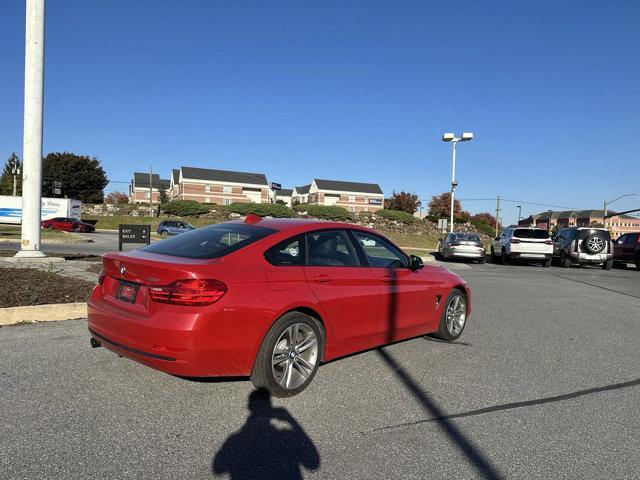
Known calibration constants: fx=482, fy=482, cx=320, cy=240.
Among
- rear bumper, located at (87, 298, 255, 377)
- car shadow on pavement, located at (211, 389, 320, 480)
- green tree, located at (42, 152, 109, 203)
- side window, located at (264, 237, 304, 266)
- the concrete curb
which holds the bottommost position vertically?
car shadow on pavement, located at (211, 389, 320, 480)

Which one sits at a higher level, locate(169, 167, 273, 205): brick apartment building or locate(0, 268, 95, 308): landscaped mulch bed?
locate(169, 167, 273, 205): brick apartment building

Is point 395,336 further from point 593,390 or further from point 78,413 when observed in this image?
→ point 78,413

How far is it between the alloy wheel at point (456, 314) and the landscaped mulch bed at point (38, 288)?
517cm

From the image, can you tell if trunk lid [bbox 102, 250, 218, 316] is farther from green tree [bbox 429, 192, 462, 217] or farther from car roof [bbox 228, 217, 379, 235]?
green tree [bbox 429, 192, 462, 217]

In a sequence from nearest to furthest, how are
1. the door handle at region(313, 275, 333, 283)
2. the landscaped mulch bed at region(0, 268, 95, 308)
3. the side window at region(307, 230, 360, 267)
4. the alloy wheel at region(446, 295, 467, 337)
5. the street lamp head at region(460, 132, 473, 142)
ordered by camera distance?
the door handle at region(313, 275, 333, 283)
the side window at region(307, 230, 360, 267)
the alloy wheel at region(446, 295, 467, 337)
the landscaped mulch bed at region(0, 268, 95, 308)
the street lamp head at region(460, 132, 473, 142)

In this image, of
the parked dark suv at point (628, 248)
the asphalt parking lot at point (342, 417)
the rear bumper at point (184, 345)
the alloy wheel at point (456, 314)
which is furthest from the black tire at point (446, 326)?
the parked dark suv at point (628, 248)

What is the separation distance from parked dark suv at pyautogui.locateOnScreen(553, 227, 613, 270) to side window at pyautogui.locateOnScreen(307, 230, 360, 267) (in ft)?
61.3

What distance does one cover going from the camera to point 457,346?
19.7 ft

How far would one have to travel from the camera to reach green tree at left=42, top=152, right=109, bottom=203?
211 ft

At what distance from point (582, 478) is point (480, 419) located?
0.90 meters

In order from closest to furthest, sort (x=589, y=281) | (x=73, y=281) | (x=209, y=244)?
(x=209, y=244)
(x=73, y=281)
(x=589, y=281)

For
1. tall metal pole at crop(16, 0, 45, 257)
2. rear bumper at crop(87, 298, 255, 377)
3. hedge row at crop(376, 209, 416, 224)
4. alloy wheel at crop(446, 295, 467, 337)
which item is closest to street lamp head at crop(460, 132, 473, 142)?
hedge row at crop(376, 209, 416, 224)

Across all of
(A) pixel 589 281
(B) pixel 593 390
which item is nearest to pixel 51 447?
(B) pixel 593 390

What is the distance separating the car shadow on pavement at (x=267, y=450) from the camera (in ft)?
9.50
